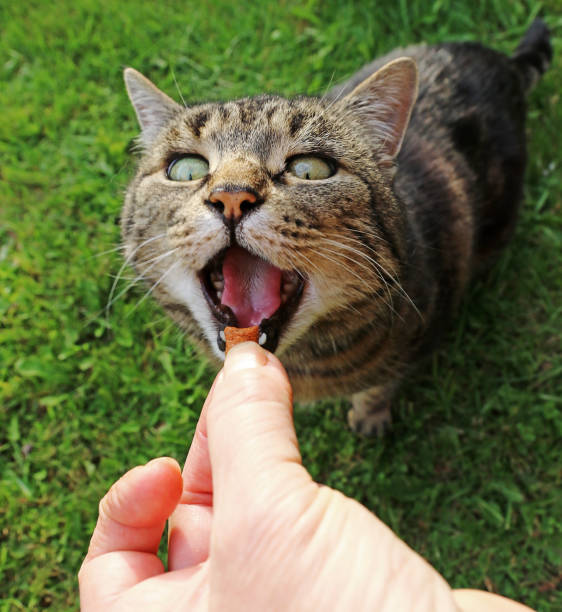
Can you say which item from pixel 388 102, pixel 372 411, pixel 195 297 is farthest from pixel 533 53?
pixel 195 297

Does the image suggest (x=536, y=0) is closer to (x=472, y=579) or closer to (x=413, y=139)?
(x=413, y=139)

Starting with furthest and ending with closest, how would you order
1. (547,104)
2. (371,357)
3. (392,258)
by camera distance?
(547,104), (371,357), (392,258)

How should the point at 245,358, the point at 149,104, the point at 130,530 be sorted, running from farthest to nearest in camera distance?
1. the point at 149,104
2. the point at 130,530
3. the point at 245,358

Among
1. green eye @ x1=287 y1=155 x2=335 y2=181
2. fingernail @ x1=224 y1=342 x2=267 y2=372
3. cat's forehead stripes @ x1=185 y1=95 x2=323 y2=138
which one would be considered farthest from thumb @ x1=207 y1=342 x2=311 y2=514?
cat's forehead stripes @ x1=185 y1=95 x2=323 y2=138

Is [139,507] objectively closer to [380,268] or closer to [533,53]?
[380,268]

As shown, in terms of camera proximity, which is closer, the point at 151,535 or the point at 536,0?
the point at 151,535

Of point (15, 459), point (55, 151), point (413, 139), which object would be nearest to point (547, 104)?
point (413, 139)

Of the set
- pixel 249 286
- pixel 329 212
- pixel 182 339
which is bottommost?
pixel 182 339
